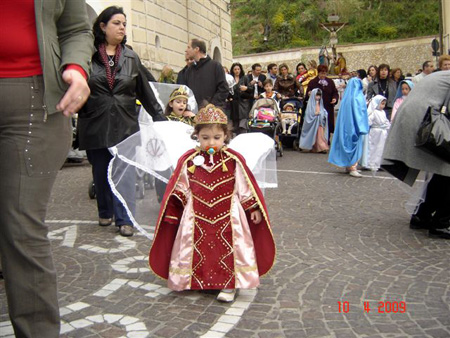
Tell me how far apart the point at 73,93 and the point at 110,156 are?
11.3 feet

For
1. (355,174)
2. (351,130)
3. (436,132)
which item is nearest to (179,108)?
(436,132)

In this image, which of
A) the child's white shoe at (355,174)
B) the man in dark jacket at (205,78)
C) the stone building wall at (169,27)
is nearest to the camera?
the man in dark jacket at (205,78)

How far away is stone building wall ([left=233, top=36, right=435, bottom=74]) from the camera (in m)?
45.8

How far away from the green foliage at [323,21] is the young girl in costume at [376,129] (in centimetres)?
4199

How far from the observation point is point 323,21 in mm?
53688

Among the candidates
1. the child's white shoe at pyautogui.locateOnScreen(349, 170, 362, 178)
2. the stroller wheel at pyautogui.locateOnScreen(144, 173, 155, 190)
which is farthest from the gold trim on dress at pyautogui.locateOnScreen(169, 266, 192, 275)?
the child's white shoe at pyautogui.locateOnScreen(349, 170, 362, 178)

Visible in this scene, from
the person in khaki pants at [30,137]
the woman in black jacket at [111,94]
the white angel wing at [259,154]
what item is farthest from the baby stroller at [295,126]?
the person in khaki pants at [30,137]

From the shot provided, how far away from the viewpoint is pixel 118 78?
5449 mm

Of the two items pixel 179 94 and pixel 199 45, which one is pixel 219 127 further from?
pixel 199 45

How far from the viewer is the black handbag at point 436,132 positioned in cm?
498

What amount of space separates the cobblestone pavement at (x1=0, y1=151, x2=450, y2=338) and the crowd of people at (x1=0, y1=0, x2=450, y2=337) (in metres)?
0.22

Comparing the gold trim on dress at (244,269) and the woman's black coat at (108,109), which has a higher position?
the woman's black coat at (108,109)

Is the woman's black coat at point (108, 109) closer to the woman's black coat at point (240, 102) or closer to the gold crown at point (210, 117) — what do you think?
the gold crown at point (210, 117)

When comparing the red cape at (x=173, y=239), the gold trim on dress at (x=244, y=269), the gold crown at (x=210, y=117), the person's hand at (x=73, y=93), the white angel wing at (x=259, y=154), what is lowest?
the gold trim on dress at (x=244, y=269)
